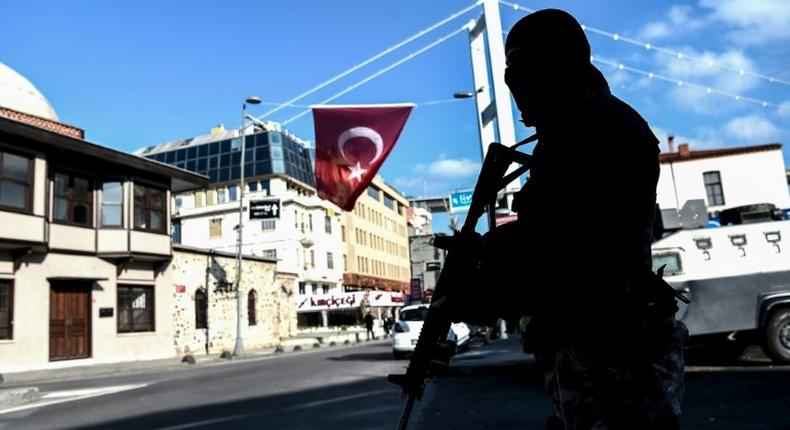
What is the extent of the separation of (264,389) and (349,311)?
4613cm

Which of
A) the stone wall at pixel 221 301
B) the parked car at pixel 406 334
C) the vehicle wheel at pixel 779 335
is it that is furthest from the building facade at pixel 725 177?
the vehicle wheel at pixel 779 335

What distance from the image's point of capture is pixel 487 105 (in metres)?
12.2

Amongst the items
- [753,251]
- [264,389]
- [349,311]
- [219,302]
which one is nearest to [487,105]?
[753,251]

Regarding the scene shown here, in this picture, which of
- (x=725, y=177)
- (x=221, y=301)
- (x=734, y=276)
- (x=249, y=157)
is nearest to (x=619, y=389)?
(x=734, y=276)

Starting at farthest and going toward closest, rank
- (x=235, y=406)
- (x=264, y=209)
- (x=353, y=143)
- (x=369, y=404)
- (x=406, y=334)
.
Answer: (x=264, y=209), (x=406, y=334), (x=353, y=143), (x=235, y=406), (x=369, y=404)

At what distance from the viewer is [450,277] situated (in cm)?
167

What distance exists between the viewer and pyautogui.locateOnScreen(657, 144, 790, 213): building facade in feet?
117

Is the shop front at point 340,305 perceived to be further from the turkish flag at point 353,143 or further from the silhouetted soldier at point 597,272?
the silhouetted soldier at point 597,272

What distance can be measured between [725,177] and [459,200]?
1067 inches

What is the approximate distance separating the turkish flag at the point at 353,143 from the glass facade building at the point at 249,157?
44270 millimetres

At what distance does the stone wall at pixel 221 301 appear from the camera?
87.4 ft

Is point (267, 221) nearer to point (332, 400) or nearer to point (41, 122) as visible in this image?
point (41, 122)

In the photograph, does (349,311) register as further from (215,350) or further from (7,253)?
(7,253)

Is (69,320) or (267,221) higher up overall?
(267,221)
